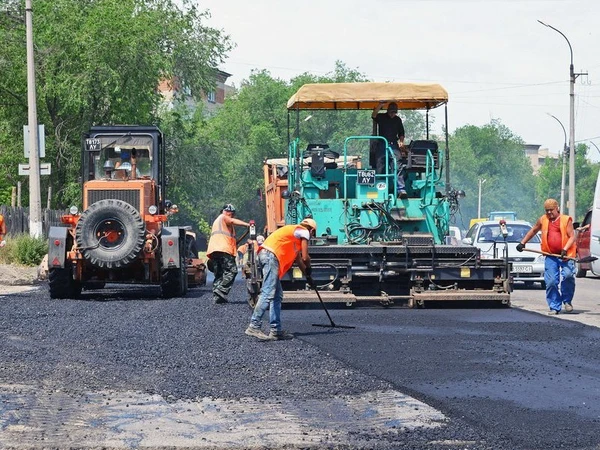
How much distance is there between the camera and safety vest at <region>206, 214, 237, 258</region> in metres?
18.4

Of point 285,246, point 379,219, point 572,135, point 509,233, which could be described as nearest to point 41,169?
point 509,233

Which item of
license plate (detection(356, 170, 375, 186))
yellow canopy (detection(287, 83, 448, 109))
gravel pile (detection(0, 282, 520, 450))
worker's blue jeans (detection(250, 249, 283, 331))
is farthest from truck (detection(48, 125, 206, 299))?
worker's blue jeans (detection(250, 249, 283, 331))

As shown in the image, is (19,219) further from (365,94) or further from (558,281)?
(558,281)

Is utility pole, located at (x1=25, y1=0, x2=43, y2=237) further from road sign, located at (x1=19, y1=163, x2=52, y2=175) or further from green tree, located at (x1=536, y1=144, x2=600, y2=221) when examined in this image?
green tree, located at (x1=536, y1=144, x2=600, y2=221)

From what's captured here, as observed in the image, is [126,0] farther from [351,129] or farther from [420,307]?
[351,129]

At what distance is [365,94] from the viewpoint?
60.2ft

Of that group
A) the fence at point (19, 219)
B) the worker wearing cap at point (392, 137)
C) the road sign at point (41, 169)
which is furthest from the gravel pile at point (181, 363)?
the fence at point (19, 219)

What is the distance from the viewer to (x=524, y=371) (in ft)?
33.5

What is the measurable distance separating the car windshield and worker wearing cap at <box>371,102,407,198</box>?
22.4 feet

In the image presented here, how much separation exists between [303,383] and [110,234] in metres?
10.0

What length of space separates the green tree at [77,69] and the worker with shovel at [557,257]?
70.4 feet

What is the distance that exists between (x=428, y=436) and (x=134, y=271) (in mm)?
13242

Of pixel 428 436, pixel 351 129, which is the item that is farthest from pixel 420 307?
pixel 351 129

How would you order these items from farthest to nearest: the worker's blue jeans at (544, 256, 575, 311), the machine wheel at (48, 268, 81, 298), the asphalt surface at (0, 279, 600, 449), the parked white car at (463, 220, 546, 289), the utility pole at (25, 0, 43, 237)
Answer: the utility pole at (25, 0, 43, 237) → the parked white car at (463, 220, 546, 289) → the machine wheel at (48, 268, 81, 298) → the worker's blue jeans at (544, 256, 575, 311) → the asphalt surface at (0, 279, 600, 449)
